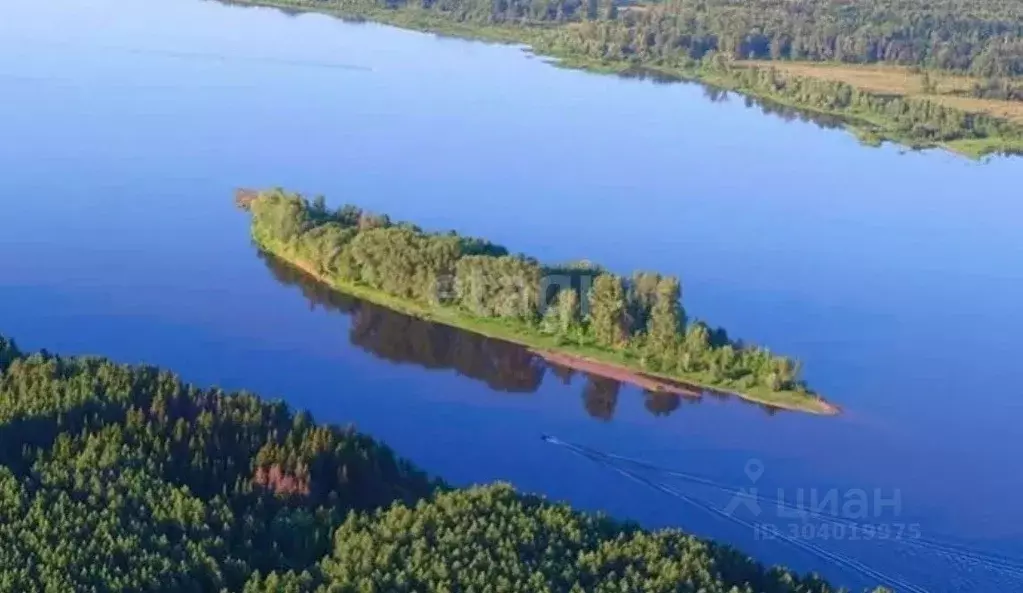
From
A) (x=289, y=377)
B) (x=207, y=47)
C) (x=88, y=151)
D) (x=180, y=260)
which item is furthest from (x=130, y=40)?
(x=289, y=377)

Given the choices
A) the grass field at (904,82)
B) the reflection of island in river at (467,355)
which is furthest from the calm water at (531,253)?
the grass field at (904,82)

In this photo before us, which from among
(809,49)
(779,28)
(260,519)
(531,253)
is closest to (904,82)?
(809,49)

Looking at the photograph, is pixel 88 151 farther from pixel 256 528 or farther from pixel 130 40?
pixel 256 528

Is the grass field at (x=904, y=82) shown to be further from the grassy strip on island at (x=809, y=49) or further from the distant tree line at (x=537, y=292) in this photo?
the distant tree line at (x=537, y=292)

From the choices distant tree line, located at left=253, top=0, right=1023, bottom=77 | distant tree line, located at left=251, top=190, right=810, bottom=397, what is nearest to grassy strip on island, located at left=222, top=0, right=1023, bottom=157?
distant tree line, located at left=253, top=0, right=1023, bottom=77

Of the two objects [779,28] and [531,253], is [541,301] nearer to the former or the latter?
[531,253]

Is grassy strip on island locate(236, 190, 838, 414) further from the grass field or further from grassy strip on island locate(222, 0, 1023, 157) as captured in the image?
the grass field
